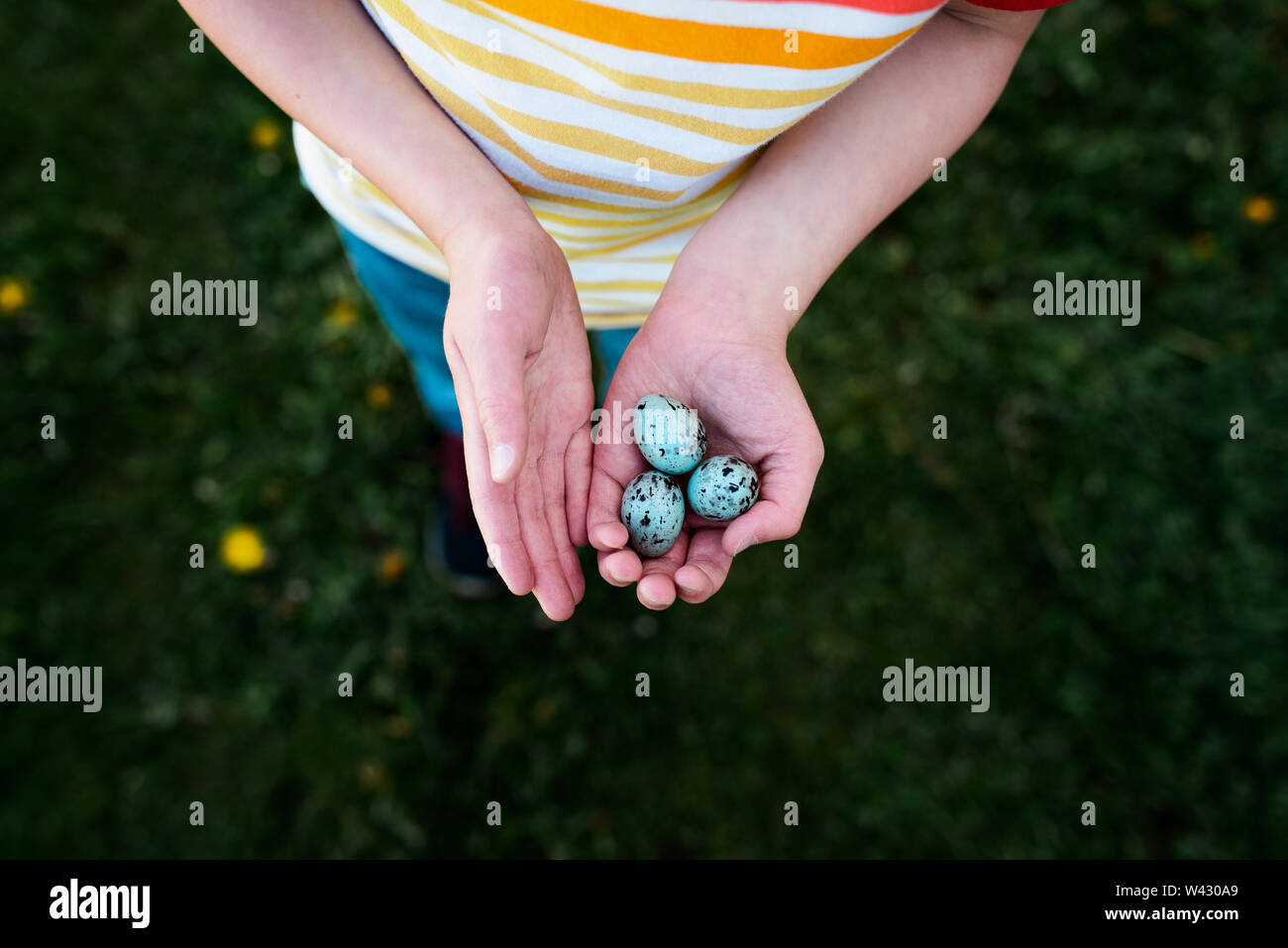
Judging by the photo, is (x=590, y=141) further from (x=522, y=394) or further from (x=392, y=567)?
(x=392, y=567)

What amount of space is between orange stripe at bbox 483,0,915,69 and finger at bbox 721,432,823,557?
72 cm

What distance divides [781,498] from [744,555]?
1488 mm

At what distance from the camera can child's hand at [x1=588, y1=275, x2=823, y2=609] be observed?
5.42ft

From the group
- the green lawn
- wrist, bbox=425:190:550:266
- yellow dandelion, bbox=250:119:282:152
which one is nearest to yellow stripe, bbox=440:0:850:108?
wrist, bbox=425:190:550:266

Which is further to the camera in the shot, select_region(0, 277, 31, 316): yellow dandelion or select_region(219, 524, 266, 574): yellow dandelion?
select_region(0, 277, 31, 316): yellow dandelion

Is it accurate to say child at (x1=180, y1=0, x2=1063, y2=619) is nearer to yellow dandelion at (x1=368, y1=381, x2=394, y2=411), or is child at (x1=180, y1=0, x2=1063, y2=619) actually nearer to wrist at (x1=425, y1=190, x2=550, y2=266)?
wrist at (x1=425, y1=190, x2=550, y2=266)

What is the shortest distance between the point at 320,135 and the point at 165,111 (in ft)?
8.37

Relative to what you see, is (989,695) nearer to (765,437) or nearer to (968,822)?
(968,822)

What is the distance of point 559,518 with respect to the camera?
69.4 inches

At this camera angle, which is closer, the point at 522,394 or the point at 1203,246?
the point at 522,394

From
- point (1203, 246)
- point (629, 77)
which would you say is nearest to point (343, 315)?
point (629, 77)

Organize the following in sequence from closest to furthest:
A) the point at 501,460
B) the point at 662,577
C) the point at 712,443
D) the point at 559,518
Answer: the point at 501,460, the point at 662,577, the point at 559,518, the point at 712,443

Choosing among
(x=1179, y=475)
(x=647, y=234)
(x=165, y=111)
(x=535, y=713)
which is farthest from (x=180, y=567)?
(x=1179, y=475)

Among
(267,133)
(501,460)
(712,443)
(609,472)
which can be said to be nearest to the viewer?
(501,460)
